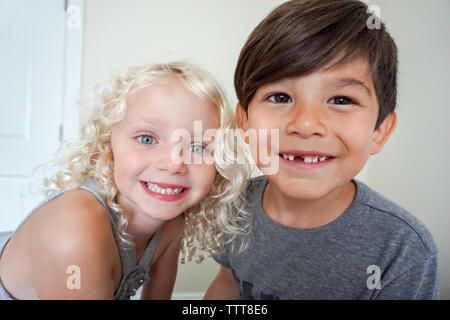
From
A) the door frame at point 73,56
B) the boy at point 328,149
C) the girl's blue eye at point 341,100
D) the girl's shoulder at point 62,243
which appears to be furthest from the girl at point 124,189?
the door frame at point 73,56

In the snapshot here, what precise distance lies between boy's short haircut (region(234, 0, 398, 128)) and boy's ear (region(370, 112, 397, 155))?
0.05ft

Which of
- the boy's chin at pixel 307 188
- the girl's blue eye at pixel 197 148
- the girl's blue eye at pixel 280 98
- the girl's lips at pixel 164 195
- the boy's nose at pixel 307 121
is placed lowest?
the girl's lips at pixel 164 195

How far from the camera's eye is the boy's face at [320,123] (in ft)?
1.64

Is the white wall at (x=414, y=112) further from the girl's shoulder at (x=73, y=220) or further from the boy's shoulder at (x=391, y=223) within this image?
the girl's shoulder at (x=73, y=220)

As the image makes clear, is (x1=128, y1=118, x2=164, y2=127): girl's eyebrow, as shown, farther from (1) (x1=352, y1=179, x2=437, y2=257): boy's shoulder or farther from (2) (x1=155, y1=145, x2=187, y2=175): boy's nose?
(1) (x1=352, y1=179, x2=437, y2=257): boy's shoulder

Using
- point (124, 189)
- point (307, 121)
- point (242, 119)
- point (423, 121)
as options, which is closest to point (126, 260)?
point (124, 189)

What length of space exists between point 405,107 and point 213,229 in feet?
1.81

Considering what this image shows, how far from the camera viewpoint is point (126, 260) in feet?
2.39

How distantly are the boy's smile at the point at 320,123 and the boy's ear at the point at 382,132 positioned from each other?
0.02m

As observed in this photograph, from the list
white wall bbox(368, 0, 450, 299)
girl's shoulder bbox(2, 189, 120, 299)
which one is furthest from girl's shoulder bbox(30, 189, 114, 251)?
white wall bbox(368, 0, 450, 299)

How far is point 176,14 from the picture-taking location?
157 centimetres

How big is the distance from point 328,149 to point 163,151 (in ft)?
0.96
